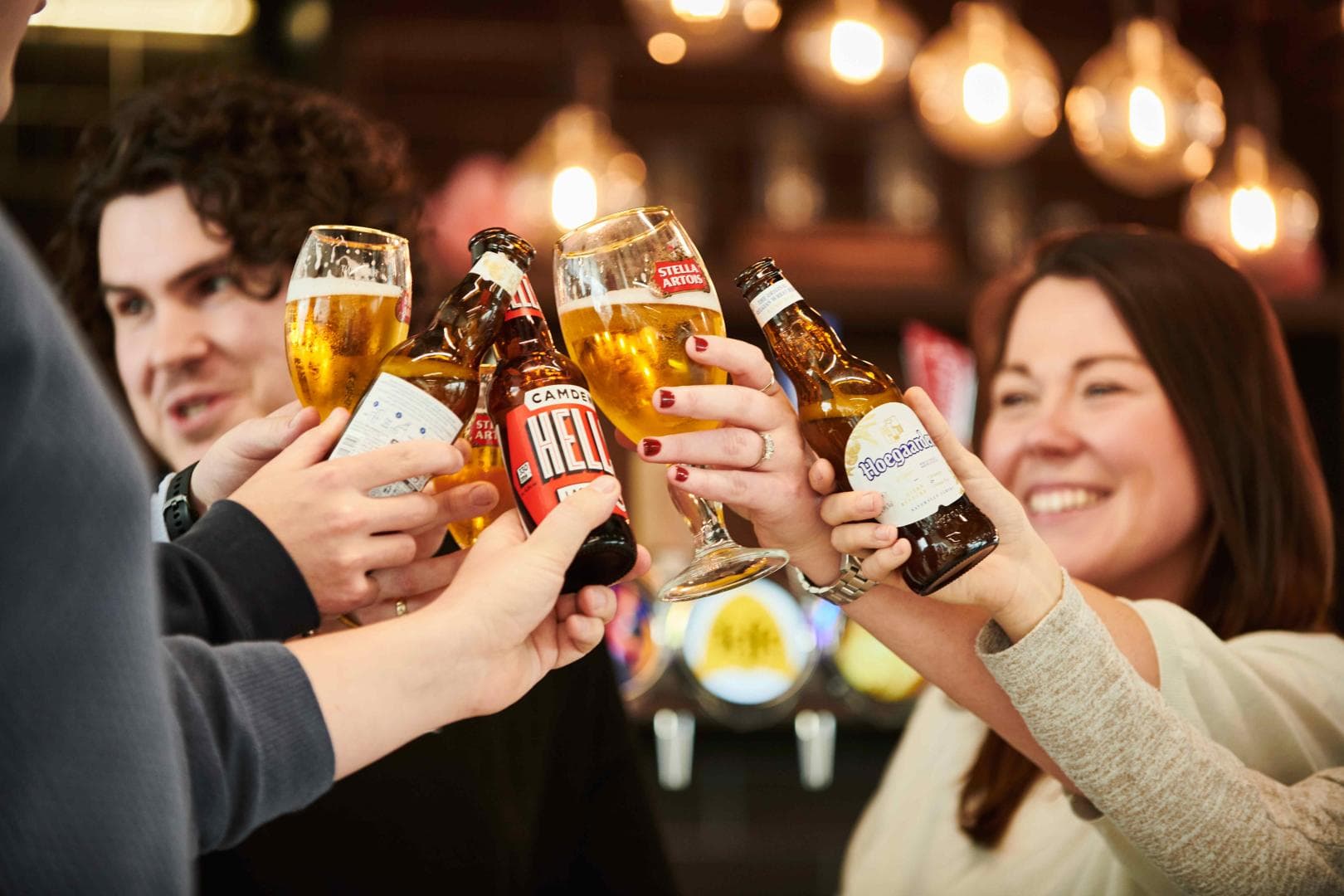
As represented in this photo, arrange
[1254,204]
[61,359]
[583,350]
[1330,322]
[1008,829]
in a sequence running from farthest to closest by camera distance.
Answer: [1330,322], [1254,204], [1008,829], [583,350], [61,359]

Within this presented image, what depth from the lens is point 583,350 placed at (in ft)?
3.39

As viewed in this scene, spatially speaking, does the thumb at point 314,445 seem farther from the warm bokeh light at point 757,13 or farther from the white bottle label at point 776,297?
the warm bokeh light at point 757,13

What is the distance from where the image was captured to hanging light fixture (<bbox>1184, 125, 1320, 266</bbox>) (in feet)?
10.2

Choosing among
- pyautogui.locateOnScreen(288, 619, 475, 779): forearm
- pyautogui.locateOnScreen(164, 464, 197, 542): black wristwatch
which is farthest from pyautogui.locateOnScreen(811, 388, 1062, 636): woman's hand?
pyautogui.locateOnScreen(164, 464, 197, 542): black wristwatch

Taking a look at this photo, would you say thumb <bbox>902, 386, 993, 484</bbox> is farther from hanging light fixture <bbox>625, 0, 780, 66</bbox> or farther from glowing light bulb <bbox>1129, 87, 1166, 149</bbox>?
glowing light bulb <bbox>1129, 87, 1166, 149</bbox>

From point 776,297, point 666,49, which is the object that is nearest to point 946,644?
point 776,297

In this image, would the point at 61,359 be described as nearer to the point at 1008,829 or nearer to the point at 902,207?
the point at 1008,829

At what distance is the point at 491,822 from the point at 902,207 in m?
3.21

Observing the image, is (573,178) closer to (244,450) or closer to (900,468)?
(244,450)

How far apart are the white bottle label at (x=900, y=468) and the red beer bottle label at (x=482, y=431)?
1.08ft

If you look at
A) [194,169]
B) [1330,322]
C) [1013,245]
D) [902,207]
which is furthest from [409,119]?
[1330,322]

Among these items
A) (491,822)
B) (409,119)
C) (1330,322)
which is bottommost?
(491,822)

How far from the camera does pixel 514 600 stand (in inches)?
33.8

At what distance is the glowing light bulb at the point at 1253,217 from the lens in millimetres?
3096
